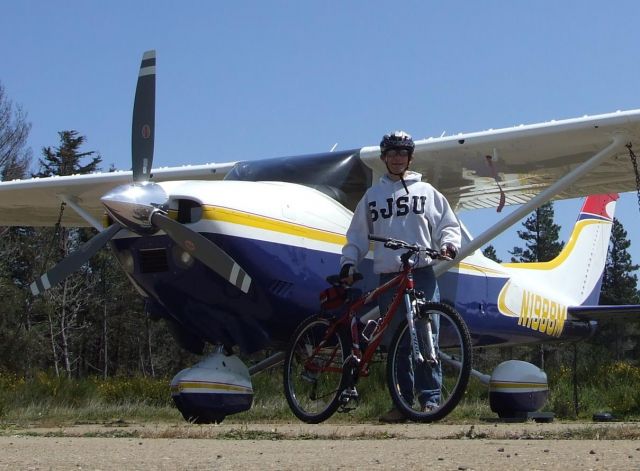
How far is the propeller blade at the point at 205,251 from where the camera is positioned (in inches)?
283

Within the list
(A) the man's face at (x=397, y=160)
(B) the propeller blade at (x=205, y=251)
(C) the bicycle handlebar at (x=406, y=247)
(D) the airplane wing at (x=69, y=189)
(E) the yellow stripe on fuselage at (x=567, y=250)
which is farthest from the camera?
(E) the yellow stripe on fuselage at (x=567, y=250)

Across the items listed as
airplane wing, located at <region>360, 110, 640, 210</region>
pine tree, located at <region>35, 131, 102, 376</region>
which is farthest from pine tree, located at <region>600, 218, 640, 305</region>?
airplane wing, located at <region>360, 110, 640, 210</region>

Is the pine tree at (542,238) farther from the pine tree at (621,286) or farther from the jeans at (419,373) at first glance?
the jeans at (419,373)

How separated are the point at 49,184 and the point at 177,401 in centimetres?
411

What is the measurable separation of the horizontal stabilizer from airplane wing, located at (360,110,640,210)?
135 cm

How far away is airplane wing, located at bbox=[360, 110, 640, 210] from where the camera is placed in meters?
9.14

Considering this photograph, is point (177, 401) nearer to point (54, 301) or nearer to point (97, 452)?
point (97, 452)

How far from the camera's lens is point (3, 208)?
1266 centimetres

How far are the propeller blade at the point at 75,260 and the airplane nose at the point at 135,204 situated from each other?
1.21 feet

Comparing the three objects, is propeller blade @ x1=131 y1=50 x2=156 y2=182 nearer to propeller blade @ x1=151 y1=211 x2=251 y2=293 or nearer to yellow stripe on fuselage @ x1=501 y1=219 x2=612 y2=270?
propeller blade @ x1=151 y1=211 x2=251 y2=293

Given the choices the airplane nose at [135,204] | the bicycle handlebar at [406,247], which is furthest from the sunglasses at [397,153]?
the airplane nose at [135,204]

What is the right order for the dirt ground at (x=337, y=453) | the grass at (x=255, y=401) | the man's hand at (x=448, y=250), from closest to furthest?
the dirt ground at (x=337, y=453) < the man's hand at (x=448, y=250) < the grass at (x=255, y=401)

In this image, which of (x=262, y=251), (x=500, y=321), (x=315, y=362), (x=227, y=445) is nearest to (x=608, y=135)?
(x=500, y=321)

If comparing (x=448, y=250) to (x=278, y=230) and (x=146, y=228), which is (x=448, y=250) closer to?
(x=278, y=230)
